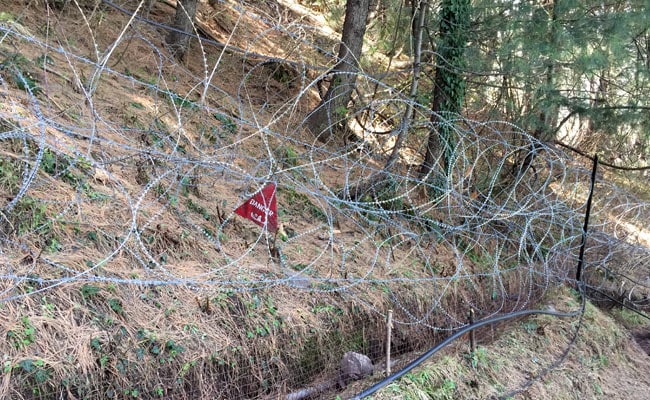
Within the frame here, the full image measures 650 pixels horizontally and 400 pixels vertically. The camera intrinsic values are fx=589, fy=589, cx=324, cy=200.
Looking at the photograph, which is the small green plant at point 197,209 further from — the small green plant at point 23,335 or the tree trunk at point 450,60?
the tree trunk at point 450,60

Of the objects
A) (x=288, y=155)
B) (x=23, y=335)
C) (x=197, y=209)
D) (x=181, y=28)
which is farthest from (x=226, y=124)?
(x=23, y=335)

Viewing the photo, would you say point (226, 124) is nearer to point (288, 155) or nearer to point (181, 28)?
point (288, 155)

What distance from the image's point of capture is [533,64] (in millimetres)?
6480

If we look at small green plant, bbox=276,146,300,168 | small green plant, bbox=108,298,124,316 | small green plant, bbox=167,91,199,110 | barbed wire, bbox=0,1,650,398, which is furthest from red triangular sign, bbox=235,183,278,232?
small green plant, bbox=276,146,300,168

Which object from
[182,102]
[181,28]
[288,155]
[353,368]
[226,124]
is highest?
[181,28]

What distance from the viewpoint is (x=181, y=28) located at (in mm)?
7426

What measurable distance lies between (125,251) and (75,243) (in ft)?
1.05

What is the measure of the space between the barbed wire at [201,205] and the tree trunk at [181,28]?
0.19 m

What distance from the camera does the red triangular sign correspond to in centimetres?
405

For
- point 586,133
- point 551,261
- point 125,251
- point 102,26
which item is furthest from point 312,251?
point 586,133

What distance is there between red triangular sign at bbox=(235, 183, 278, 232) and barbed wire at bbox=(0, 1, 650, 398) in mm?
132

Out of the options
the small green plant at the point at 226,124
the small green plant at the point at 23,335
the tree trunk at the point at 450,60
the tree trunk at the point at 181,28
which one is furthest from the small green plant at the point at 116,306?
the tree trunk at the point at 181,28

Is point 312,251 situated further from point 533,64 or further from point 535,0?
point 535,0

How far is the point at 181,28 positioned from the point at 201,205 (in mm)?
3363
